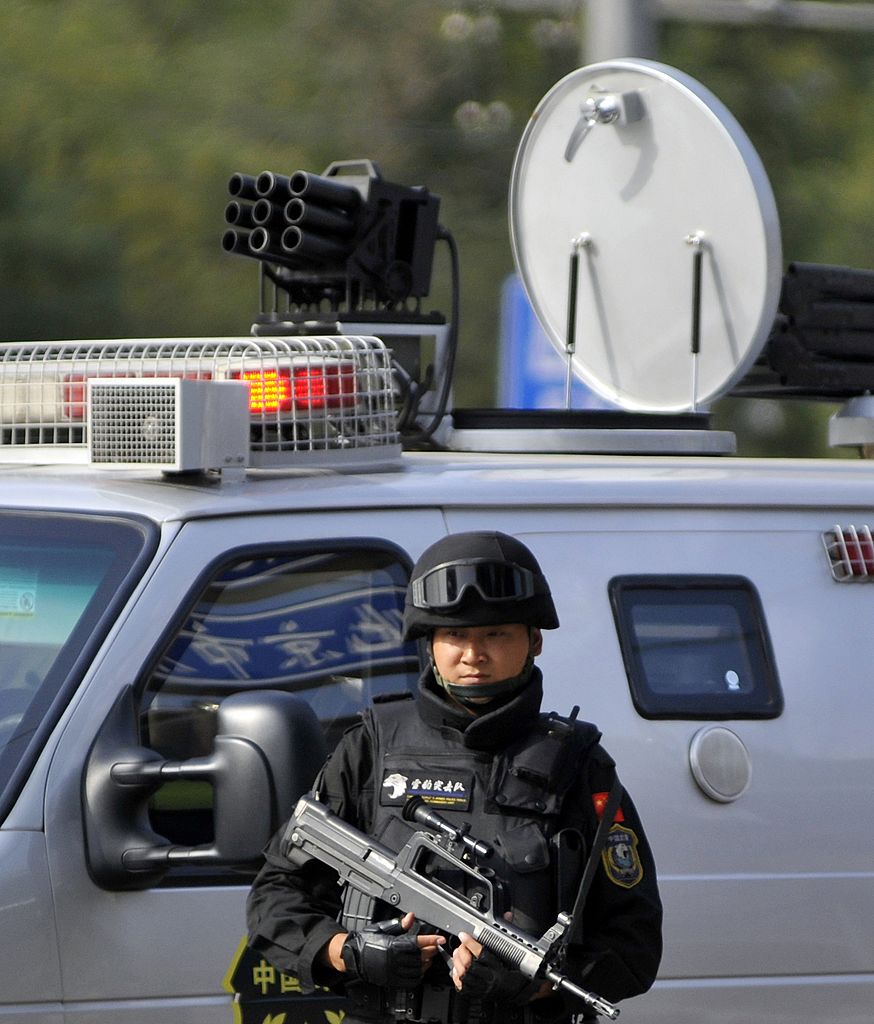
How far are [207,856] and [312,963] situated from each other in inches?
10.8

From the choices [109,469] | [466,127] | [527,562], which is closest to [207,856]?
[527,562]

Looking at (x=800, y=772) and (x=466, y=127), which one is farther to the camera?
(x=466, y=127)

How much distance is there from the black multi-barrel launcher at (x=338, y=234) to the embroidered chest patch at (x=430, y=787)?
84.8 inches

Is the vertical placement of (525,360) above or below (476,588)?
above

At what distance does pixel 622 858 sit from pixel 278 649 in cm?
79

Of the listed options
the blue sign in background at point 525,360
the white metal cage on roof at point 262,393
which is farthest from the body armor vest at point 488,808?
the blue sign in background at point 525,360

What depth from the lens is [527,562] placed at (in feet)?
9.59

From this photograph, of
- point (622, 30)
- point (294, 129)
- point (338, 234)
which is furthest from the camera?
point (294, 129)

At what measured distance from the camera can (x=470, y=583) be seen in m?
2.83

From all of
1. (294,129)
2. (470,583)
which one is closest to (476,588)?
(470,583)

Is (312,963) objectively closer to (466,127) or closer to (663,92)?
(663,92)

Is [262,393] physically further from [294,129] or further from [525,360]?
[294,129]

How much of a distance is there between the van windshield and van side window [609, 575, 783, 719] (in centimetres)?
95

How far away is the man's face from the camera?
2.84 metres
